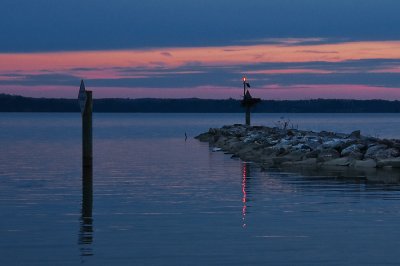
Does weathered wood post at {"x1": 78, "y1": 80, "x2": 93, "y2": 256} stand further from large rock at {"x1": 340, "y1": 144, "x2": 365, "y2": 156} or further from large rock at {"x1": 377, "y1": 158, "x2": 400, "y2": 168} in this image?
large rock at {"x1": 340, "y1": 144, "x2": 365, "y2": 156}

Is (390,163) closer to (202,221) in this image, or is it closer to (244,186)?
(244,186)

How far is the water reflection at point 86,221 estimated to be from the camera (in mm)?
11031

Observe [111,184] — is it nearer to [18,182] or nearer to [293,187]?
[18,182]

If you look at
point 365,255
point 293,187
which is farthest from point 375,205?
A: point 365,255

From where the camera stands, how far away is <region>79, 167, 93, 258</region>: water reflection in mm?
11031

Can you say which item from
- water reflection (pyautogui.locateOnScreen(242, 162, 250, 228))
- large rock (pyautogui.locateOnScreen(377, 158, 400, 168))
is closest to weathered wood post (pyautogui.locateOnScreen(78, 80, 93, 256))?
water reflection (pyautogui.locateOnScreen(242, 162, 250, 228))

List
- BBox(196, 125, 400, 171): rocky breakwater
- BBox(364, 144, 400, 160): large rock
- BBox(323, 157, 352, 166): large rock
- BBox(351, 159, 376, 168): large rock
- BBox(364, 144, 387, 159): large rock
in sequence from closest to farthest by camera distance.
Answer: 1. BBox(351, 159, 376, 168): large rock
2. BBox(196, 125, 400, 171): rocky breakwater
3. BBox(323, 157, 352, 166): large rock
4. BBox(364, 144, 400, 160): large rock
5. BBox(364, 144, 387, 159): large rock

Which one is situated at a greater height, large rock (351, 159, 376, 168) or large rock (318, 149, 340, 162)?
large rock (318, 149, 340, 162)

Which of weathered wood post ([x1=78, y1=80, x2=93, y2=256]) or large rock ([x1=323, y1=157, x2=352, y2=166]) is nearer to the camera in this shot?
weathered wood post ([x1=78, y1=80, x2=93, y2=256])

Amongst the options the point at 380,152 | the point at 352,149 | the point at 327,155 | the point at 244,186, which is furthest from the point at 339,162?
the point at 244,186

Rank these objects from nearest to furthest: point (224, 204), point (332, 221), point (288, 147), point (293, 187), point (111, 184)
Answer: point (332, 221)
point (224, 204)
point (293, 187)
point (111, 184)
point (288, 147)

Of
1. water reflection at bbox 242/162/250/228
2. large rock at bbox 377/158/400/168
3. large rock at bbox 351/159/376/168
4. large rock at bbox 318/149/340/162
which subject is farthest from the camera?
large rock at bbox 318/149/340/162

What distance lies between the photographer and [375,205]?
15586mm

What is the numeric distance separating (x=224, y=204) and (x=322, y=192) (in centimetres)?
314
